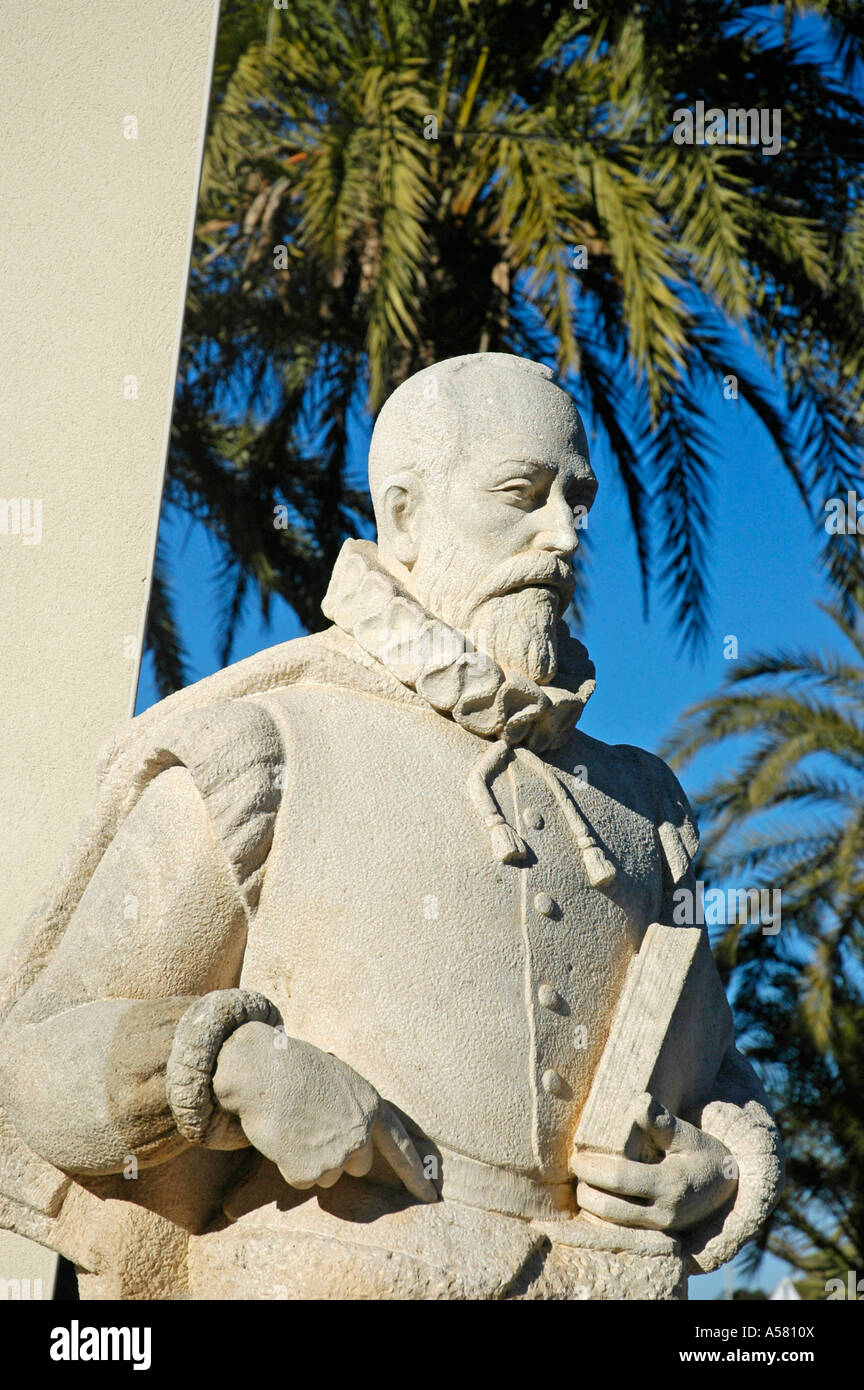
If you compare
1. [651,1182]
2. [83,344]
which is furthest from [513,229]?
[651,1182]

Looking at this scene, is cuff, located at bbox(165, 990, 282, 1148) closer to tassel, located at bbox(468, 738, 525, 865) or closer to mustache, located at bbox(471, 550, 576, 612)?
tassel, located at bbox(468, 738, 525, 865)

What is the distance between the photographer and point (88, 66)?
493 cm

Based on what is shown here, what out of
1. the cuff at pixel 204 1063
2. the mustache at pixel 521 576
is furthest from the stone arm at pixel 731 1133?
the cuff at pixel 204 1063

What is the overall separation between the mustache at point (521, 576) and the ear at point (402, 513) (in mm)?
198

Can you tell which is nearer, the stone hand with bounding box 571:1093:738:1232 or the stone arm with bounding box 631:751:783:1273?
the stone hand with bounding box 571:1093:738:1232

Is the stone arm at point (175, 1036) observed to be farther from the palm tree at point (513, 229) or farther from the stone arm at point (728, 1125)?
the palm tree at point (513, 229)

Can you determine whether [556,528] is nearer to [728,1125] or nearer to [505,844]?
[505,844]

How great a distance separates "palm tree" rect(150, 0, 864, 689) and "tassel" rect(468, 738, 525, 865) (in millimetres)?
5606

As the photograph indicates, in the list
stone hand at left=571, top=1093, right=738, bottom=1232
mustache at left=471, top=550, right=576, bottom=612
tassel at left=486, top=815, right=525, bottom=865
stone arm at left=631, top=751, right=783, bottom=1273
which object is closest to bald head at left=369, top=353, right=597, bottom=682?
mustache at left=471, top=550, right=576, bottom=612

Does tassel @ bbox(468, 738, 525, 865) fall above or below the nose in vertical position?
below

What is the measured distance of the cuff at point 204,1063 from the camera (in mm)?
2533

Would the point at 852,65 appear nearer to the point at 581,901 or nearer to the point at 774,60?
the point at 774,60

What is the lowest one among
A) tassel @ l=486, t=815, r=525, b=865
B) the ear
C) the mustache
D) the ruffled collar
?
tassel @ l=486, t=815, r=525, b=865

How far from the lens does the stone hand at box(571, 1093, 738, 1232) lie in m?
2.80
